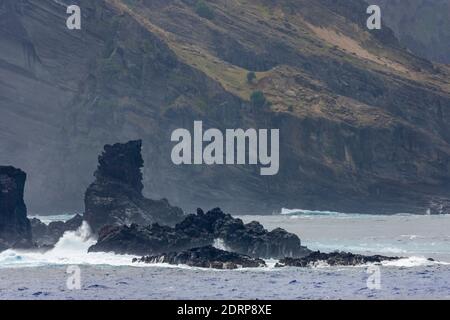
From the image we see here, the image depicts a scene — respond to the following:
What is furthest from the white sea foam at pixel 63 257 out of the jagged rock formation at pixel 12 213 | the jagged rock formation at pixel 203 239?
the jagged rock formation at pixel 12 213

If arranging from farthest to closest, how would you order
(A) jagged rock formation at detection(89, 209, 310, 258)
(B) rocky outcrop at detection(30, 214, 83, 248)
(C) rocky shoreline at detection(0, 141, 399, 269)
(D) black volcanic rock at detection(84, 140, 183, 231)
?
(B) rocky outcrop at detection(30, 214, 83, 248)
(D) black volcanic rock at detection(84, 140, 183, 231)
(A) jagged rock formation at detection(89, 209, 310, 258)
(C) rocky shoreline at detection(0, 141, 399, 269)

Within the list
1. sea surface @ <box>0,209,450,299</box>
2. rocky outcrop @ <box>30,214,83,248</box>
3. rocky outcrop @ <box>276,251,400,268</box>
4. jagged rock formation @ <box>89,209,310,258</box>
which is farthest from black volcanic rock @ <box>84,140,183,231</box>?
rocky outcrop @ <box>276,251,400,268</box>

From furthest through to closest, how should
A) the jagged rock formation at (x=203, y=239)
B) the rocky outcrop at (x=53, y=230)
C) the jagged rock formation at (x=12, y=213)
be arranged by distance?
the rocky outcrop at (x=53, y=230) → the jagged rock formation at (x=12, y=213) → the jagged rock formation at (x=203, y=239)

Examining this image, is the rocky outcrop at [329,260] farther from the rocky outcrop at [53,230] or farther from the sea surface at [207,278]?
the rocky outcrop at [53,230]

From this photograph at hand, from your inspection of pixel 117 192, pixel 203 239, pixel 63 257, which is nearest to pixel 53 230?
pixel 117 192

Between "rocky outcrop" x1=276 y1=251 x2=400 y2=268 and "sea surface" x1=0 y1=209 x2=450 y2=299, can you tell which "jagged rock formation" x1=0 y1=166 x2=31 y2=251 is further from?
"rocky outcrop" x1=276 y1=251 x2=400 y2=268

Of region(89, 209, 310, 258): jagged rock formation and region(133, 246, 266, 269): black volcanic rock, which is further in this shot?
region(89, 209, 310, 258): jagged rock formation

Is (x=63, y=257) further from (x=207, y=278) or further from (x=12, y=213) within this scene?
(x=207, y=278)
